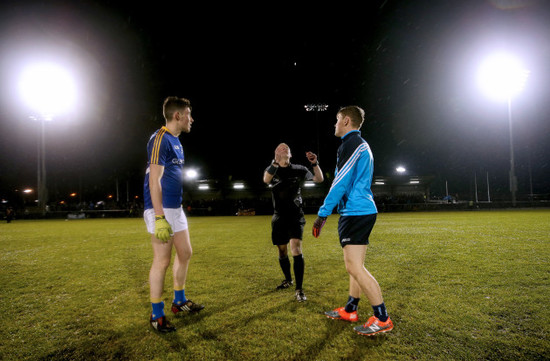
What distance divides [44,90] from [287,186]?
116 feet

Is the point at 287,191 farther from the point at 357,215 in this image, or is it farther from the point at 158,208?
the point at 158,208

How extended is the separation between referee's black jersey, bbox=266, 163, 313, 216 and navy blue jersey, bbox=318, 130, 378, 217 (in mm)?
Result: 1428

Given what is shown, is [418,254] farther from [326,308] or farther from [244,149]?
[244,149]

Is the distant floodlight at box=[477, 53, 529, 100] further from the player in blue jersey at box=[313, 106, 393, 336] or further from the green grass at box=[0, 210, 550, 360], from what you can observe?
the player in blue jersey at box=[313, 106, 393, 336]

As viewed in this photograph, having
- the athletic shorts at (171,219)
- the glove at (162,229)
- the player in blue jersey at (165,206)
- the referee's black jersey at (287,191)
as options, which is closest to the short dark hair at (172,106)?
the player in blue jersey at (165,206)

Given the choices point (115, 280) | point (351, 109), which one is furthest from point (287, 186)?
point (115, 280)

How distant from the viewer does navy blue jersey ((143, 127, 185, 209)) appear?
10.0 ft

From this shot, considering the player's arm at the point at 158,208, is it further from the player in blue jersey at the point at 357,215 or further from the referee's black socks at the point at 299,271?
the referee's black socks at the point at 299,271

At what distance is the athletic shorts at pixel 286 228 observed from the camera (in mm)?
4246

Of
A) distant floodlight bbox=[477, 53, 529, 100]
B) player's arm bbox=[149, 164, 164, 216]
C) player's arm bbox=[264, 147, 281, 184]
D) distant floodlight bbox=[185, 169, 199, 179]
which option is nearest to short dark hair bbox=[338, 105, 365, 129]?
player's arm bbox=[264, 147, 281, 184]

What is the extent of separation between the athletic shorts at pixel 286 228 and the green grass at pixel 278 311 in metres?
0.85

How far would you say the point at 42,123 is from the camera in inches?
1148

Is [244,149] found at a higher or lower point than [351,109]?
higher

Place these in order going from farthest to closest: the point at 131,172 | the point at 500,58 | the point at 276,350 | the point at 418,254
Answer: the point at 131,172 < the point at 500,58 < the point at 418,254 < the point at 276,350
